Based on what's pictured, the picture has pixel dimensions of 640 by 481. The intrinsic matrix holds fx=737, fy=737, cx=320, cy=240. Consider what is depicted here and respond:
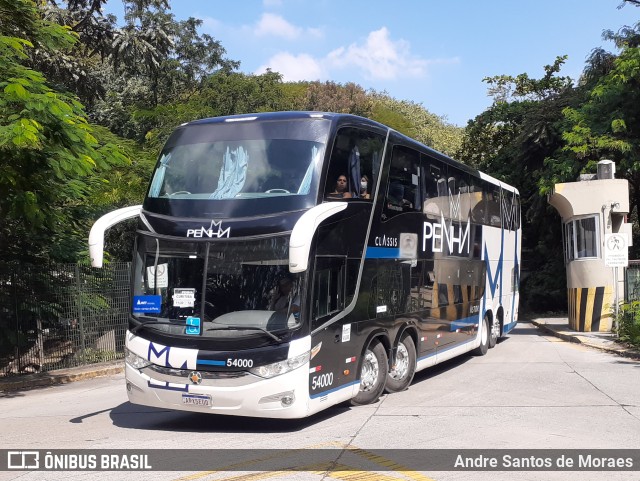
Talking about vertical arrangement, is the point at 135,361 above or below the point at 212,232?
below

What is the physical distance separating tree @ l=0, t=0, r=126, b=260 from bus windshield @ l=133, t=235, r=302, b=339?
12.8 ft

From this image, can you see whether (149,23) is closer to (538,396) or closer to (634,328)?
(634,328)

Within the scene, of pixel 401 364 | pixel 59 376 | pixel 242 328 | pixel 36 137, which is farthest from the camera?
pixel 59 376

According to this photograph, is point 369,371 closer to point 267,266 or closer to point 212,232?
point 267,266

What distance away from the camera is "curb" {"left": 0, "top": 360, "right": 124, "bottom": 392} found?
14648mm

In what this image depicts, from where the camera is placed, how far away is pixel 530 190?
33.9 m

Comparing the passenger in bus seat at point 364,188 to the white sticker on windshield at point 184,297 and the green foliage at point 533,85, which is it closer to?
the white sticker on windshield at point 184,297

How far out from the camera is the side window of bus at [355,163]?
9.81 meters

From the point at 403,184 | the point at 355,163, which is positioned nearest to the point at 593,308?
the point at 403,184

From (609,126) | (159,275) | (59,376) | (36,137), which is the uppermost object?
(609,126)

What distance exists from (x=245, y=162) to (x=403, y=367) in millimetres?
4799

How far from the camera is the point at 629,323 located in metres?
19.1

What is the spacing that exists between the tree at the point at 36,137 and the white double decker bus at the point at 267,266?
2975mm

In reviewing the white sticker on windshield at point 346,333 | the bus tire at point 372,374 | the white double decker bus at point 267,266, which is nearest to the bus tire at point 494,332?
the white double decker bus at point 267,266
